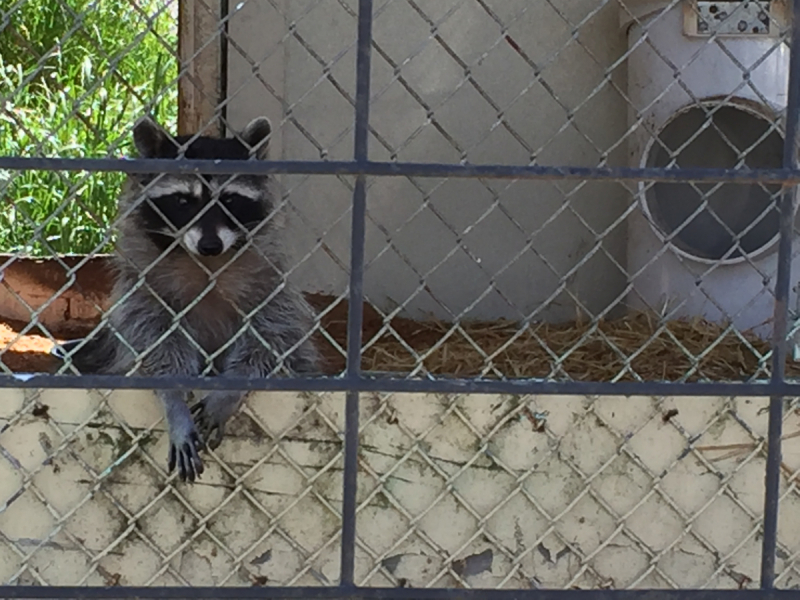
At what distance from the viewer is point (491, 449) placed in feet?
9.28

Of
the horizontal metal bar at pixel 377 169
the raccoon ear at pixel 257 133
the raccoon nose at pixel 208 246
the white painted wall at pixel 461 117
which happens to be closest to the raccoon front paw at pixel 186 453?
the raccoon nose at pixel 208 246

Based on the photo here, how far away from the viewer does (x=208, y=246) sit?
3178 mm

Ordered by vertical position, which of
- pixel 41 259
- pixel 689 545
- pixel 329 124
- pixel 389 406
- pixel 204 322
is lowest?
pixel 689 545

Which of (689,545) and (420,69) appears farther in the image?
(420,69)

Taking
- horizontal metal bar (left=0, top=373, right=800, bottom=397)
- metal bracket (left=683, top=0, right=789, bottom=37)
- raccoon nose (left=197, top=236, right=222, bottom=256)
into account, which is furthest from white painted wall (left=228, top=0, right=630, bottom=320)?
horizontal metal bar (left=0, top=373, right=800, bottom=397)

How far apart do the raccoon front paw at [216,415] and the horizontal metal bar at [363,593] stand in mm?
566

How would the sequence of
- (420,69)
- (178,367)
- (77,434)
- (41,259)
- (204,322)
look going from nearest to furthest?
(77,434) < (178,367) < (204,322) < (420,69) < (41,259)

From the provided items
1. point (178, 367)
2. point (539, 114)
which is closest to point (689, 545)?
point (178, 367)

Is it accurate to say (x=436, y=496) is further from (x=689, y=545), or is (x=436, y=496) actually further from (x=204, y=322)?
(x=204, y=322)

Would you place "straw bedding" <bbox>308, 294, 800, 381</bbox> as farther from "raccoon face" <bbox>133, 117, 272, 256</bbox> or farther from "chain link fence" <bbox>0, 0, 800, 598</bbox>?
"raccoon face" <bbox>133, 117, 272, 256</bbox>

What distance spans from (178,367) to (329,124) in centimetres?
151

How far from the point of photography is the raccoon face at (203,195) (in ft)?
10.5

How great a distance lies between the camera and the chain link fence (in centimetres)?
238

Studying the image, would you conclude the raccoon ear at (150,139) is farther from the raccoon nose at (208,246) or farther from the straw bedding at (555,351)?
the straw bedding at (555,351)
